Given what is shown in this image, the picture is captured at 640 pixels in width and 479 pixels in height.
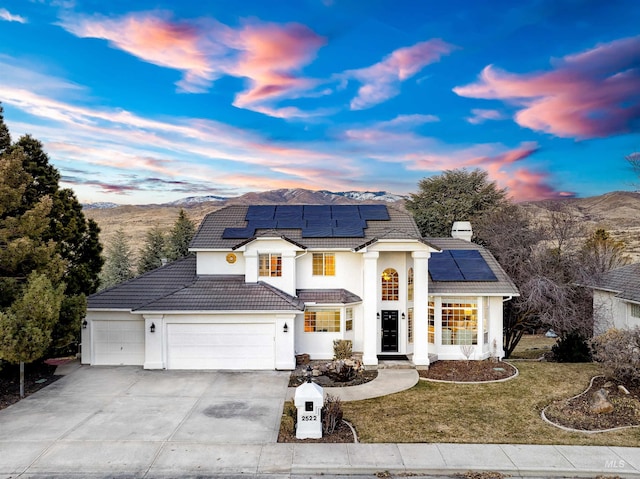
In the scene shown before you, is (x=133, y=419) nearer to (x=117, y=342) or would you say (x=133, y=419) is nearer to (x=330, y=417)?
(x=330, y=417)

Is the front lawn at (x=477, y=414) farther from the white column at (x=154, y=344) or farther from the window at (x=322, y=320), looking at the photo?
the white column at (x=154, y=344)

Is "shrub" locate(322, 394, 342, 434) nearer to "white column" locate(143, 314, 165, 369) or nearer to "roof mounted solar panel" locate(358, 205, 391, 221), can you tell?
"white column" locate(143, 314, 165, 369)

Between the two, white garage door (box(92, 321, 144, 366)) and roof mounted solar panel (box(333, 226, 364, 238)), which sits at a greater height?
roof mounted solar panel (box(333, 226, 364, 238))

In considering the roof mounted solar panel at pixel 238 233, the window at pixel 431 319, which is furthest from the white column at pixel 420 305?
the roof mounted solar panel at pixel 238 233

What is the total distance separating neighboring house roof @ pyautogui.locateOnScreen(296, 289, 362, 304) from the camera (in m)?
15.5

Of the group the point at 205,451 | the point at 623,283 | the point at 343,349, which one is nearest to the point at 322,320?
the point at 343,349

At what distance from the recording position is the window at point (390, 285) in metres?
16.5

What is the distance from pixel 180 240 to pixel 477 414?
30.3 meters

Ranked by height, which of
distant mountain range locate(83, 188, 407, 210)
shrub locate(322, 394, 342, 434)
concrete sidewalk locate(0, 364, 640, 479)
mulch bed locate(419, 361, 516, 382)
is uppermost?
distant mountain range locate(83, 188, 407, 210)

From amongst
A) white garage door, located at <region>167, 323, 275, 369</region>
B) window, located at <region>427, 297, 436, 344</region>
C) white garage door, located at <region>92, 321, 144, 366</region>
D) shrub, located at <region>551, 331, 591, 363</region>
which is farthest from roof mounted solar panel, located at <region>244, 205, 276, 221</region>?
shrub, located at <region>551, 331, 591, 363</region>

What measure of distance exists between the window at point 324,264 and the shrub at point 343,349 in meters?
3.09

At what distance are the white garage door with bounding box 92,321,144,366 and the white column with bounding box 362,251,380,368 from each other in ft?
30.9

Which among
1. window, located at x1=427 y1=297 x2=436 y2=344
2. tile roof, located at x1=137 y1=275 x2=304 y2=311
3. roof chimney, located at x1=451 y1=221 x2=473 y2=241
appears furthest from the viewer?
roof chimney, located at x1=451 y1=221 x2=473 y2=241

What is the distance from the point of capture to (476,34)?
1767cm
